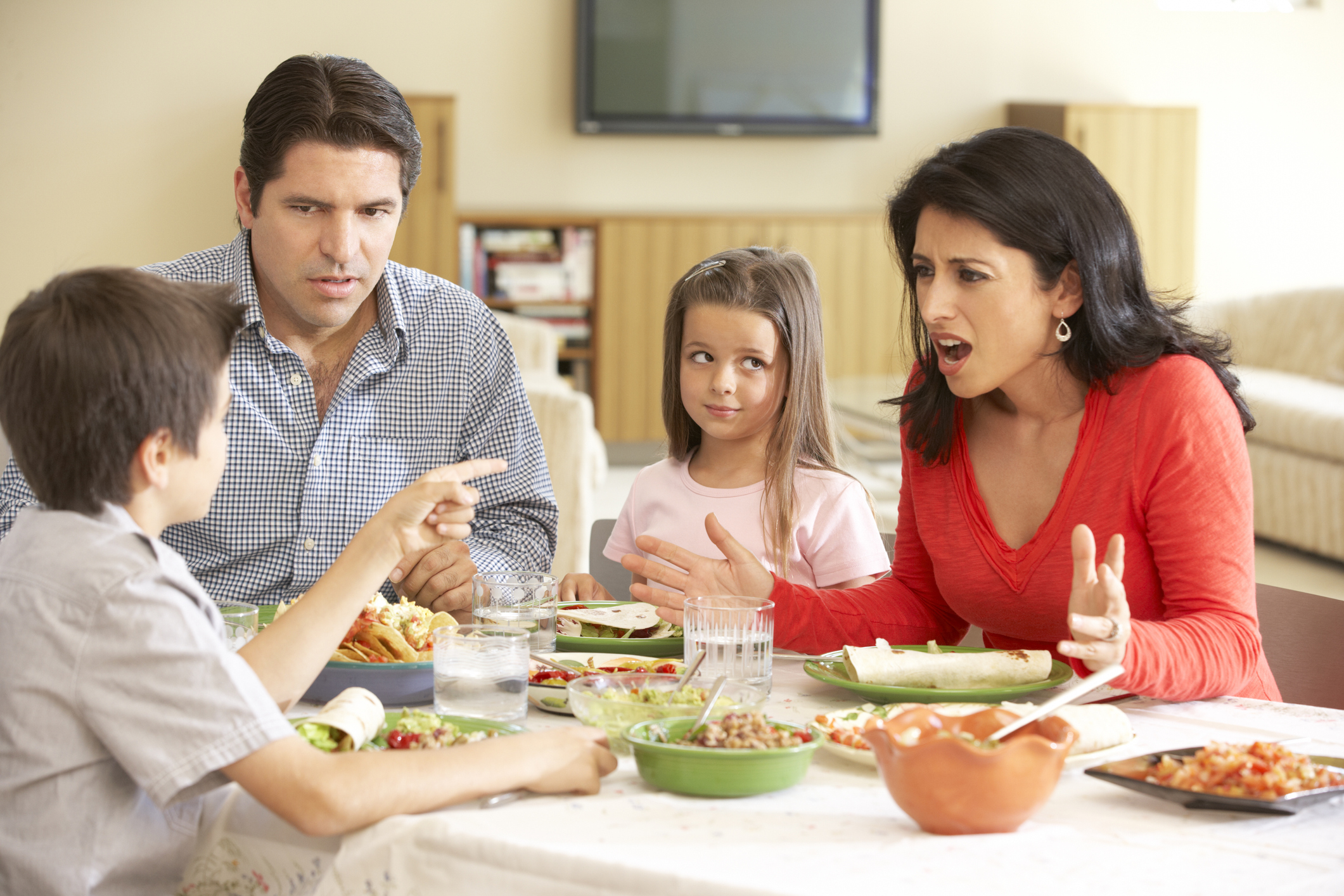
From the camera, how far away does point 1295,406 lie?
205 inches

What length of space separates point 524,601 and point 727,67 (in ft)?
20.0

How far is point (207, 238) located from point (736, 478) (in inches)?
222

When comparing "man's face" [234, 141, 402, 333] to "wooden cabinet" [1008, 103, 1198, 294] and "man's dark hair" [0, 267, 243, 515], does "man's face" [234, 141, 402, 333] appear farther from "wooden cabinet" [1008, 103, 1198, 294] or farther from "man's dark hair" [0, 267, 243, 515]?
"wooden cabinet" [1008, 103, 1198, 294]

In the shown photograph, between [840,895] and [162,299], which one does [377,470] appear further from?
[840,895]

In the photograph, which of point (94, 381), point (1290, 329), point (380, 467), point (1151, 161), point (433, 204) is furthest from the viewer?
point (1151, 161)

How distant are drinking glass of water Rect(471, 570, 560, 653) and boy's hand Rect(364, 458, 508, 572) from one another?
0.18 metres

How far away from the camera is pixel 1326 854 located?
3.13ft

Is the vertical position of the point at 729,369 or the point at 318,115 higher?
the point at 318,115

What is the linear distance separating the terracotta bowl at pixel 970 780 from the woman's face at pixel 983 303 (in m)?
0.69

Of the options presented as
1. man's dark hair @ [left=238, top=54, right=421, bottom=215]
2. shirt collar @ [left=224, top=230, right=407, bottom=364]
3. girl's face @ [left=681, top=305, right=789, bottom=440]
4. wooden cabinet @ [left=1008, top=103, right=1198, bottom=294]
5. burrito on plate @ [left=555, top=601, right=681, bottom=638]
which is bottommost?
burrito on plate @ [left=555, top=601, right=681, bottom=638]

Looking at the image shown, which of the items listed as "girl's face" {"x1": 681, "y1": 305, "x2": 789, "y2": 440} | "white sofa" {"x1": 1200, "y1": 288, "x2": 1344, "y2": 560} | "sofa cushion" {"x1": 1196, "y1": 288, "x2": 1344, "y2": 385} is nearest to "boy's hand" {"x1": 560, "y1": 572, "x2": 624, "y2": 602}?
"girl's face" {"x1": 681, "y1": 305, "x2": 789, "y2": 440}

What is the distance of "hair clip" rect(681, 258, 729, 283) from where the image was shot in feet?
6.90

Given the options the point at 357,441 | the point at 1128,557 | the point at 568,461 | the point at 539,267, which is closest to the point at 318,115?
the point at 357,441

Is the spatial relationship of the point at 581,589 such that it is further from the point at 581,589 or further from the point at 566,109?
the point at 566,109
